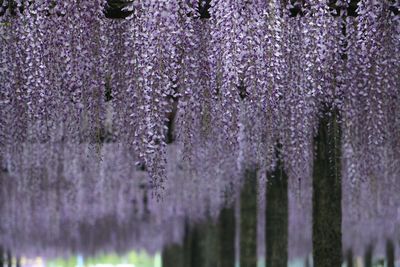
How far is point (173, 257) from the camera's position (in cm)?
1291

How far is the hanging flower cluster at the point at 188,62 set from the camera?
20.6ft

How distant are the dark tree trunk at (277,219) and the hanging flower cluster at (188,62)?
2.62 meters

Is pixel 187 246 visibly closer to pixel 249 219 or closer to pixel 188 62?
pixel 249 219

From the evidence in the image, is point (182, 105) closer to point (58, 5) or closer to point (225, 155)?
point (58, 5)

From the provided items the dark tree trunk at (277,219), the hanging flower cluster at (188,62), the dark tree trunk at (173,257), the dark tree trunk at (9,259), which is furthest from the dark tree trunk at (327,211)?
the dark tree trunk at (9,259)

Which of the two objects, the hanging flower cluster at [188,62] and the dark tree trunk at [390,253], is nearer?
the hanging flower cluster at [188,62]

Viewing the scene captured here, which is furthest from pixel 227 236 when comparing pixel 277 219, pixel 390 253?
pixel 390 253

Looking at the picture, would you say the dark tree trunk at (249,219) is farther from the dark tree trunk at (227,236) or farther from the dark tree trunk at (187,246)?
the dark tree trunk at (187,246)

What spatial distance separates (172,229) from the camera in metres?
17.9

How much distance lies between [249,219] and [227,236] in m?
2.94

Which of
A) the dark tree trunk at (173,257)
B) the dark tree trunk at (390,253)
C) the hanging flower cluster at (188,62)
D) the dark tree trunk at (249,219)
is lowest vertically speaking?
the dark tree trunk at (390,253)

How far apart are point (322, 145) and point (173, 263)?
5.19 m

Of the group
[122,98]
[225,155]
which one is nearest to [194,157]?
[225,155]

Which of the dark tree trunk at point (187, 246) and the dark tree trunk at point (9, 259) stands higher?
the dark tree trunk at point (187, 246)
